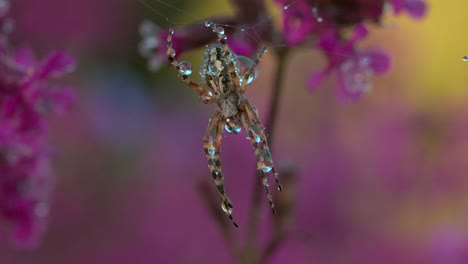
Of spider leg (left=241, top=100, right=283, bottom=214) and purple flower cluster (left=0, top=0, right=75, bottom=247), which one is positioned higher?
purple flower cluster (left=0, top=0, right=75, bottom=247)

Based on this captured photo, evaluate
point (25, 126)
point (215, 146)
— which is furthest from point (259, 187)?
point (25, 126)

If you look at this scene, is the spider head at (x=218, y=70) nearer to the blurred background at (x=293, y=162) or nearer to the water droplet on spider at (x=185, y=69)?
the water droplet on spider at (x=185, y=69)

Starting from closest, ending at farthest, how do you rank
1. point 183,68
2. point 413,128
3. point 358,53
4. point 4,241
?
point 183,68 < point 358,53 < point 4,241 < point 413,128

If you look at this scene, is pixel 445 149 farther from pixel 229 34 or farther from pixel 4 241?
pixel 4 241

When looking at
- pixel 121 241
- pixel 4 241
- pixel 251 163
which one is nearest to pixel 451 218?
pixel 251 163

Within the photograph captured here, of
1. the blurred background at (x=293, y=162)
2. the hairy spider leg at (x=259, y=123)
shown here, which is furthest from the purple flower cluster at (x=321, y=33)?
the blurred background at (x=293, y=162)

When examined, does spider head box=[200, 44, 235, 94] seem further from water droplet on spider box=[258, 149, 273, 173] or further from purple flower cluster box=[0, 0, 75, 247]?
purple flower cluster box=[0, 0, 75, 247]

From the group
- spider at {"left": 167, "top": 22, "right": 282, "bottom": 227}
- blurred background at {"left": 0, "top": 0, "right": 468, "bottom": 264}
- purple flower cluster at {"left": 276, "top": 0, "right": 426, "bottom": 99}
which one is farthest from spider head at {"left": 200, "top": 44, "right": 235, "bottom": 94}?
blurred background at {"left": 0, "top": 0, "right": 468, "bottom": 264}

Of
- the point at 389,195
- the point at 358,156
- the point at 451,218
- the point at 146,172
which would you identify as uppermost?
the point at 146,172
